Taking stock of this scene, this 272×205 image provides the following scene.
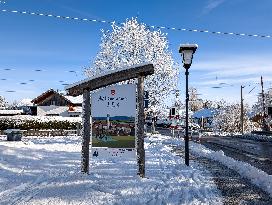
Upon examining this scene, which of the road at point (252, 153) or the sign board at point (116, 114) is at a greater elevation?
the sign board at point (116, 114)

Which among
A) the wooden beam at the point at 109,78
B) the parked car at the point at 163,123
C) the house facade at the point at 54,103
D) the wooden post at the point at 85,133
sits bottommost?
the wooden post at the point at 85,133

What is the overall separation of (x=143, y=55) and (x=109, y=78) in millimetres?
34213

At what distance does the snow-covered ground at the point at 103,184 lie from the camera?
812 centimetres

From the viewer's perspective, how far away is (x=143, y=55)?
44.8 metres

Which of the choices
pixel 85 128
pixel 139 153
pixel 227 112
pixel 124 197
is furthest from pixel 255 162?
pixel 227 112

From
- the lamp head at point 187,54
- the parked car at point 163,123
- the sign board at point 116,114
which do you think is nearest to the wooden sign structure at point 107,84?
the sign board at point 116,114

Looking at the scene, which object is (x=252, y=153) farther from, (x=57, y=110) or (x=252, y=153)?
(x=57, y=110)

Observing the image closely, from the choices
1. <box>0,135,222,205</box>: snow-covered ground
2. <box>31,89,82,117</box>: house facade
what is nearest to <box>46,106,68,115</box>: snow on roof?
<box>31,89,82,117</box>: house facade

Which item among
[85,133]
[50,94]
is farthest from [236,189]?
[50,94]

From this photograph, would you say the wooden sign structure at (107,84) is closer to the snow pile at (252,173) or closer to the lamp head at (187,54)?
the snow pile at (252,173)

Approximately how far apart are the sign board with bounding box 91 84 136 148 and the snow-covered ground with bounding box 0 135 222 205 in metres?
1.02

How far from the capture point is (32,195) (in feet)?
27.2

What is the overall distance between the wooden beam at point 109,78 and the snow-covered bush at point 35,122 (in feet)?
109

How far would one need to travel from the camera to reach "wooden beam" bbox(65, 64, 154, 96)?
35.3 feet
